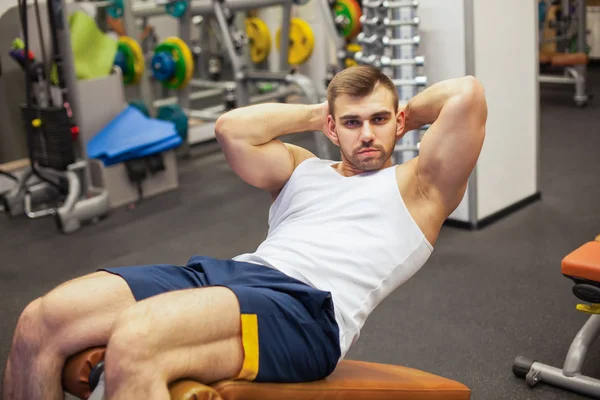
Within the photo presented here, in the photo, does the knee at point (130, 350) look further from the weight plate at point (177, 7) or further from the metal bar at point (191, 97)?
the metal bar at point (191, 97)

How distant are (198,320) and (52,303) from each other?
0.35 m

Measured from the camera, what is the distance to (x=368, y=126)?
171cm

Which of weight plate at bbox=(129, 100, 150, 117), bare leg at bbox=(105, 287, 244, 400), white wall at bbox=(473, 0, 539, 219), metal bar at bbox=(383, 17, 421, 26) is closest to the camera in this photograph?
bare leg at bbox=(105, 287, 244, 400)

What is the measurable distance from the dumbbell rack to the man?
1.55 meters

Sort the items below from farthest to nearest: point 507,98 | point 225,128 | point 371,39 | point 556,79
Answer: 1. point 556,79
2. point 507,98
3. point 371,39
4. point 225,128

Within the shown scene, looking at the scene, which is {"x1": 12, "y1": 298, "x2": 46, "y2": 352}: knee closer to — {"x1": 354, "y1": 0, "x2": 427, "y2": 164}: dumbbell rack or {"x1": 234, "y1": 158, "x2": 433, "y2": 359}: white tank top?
{"x1": 234, "y1": 158, "x2": 433, "y2": 359}: white tank top

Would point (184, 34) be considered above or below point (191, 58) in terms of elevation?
above

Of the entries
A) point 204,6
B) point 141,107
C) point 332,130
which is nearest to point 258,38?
point 204,6

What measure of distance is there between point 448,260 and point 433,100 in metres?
1.64

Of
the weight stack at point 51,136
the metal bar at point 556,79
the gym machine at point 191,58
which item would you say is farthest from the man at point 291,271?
the metal bar at point 556,79

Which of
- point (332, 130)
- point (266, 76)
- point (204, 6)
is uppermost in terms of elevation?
point (204, 6)

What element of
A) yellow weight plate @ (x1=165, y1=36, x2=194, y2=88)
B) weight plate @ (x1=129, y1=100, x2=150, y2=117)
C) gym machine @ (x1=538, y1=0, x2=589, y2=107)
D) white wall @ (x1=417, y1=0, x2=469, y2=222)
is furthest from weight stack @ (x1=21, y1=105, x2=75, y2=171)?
gym machine @ (x1=538, y1=0, x2=589, y2=107)

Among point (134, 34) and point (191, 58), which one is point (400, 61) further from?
point (134, 34)

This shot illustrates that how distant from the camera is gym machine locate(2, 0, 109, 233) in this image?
390cm
